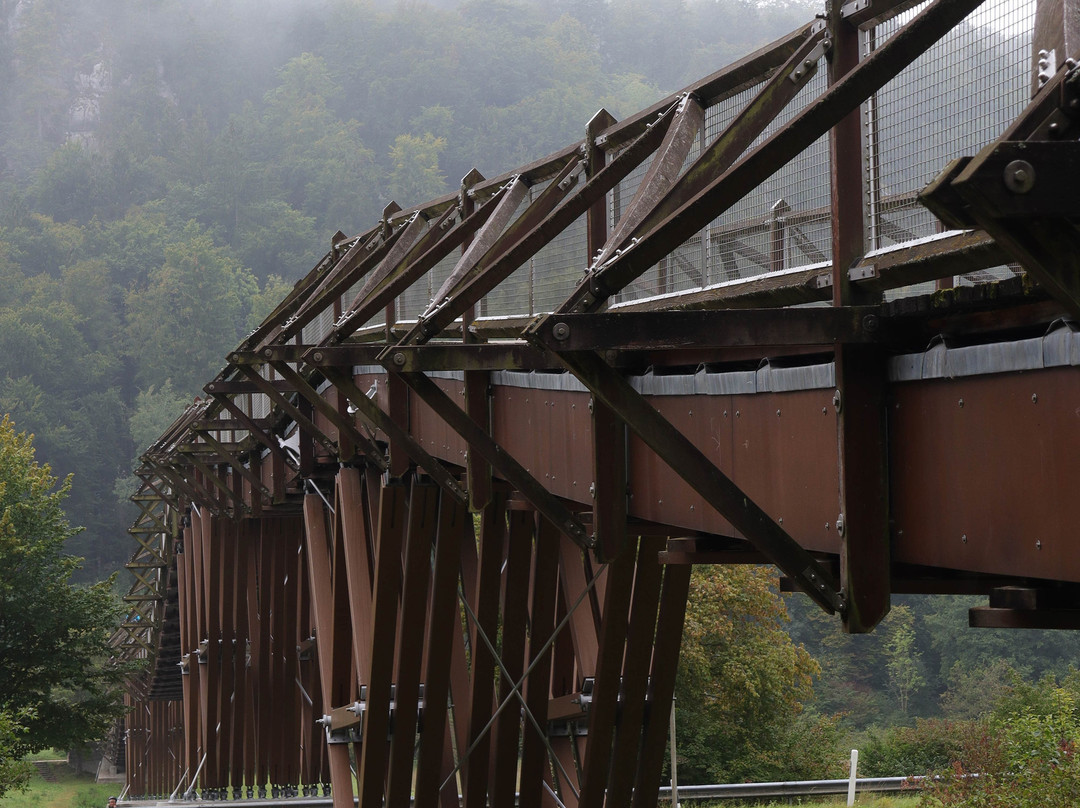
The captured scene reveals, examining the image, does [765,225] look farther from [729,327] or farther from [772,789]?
[772,789]

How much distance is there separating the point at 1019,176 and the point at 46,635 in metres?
24.1

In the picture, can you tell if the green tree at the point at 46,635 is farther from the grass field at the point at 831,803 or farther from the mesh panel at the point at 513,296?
the mesh panel at the point at 513,296

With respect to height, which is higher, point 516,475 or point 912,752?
point 516,475

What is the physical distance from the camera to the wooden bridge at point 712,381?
312 cm

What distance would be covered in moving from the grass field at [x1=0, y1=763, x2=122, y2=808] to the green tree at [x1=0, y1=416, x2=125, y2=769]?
8580 mm

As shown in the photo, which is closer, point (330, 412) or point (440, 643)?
point (440, 643)

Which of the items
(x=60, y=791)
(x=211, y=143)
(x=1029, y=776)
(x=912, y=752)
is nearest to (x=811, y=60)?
(x=1029, y=776)

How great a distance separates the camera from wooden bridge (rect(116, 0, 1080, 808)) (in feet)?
10.2

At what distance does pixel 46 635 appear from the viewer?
77.7 feet

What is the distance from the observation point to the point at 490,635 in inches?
372

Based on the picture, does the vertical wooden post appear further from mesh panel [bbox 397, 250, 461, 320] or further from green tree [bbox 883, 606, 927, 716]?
green tree [bbox 883, 606, 927, 716]

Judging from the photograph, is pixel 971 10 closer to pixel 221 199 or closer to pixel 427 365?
pixel 427 365

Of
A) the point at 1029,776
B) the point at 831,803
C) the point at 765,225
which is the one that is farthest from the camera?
the point at 831,803

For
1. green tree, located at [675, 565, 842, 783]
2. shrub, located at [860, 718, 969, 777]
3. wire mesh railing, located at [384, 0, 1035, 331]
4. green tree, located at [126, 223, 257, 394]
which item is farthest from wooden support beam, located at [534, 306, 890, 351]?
green tree, located at [126, 223, 257, 394]
